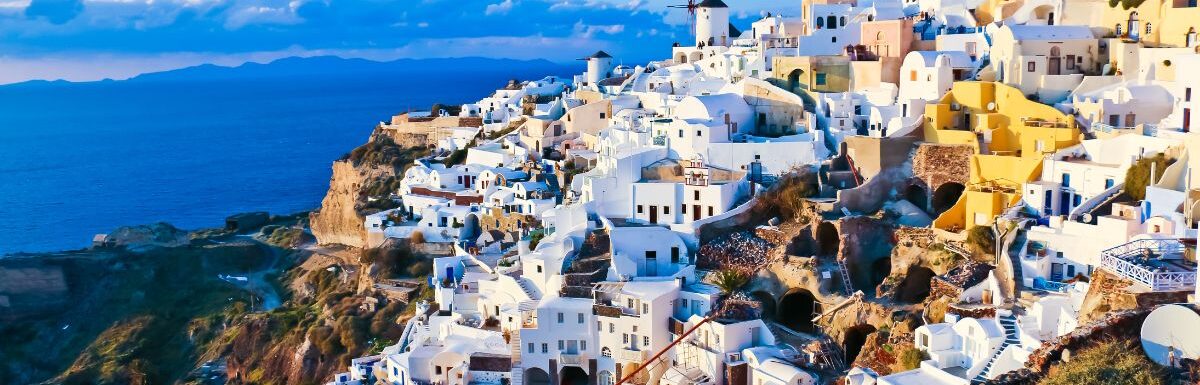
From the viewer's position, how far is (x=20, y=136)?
132 m

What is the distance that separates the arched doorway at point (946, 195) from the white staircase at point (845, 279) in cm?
278

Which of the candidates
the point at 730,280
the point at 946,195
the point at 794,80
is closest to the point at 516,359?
the point at 730,280

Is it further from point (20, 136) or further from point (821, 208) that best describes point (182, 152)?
point (821, 208)

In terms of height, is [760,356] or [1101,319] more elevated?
[1101,319]

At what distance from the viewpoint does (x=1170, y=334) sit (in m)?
16.0

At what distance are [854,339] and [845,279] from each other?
70.1 inches

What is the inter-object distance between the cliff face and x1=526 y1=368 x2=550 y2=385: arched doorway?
17697mm

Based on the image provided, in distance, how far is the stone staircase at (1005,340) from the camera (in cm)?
1924

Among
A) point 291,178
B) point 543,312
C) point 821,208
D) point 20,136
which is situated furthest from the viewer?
point 20,136

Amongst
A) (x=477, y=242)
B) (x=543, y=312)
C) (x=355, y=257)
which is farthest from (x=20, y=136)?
(x=543, y=312)

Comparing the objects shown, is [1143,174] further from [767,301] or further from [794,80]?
[794,80]

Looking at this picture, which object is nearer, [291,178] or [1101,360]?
[1101,360]

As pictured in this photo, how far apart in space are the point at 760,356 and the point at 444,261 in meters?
11.3

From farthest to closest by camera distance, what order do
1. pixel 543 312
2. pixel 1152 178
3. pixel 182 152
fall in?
1. pixel 182 152
2. pixel 543 312
3. pixel 1152 178
